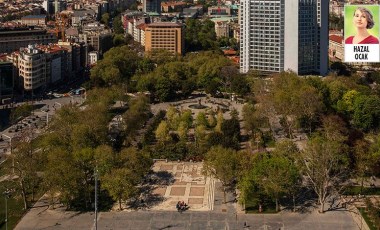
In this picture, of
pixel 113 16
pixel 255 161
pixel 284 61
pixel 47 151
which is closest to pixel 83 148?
pixel 47 151

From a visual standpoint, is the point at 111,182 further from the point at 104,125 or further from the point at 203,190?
the point at 104,125

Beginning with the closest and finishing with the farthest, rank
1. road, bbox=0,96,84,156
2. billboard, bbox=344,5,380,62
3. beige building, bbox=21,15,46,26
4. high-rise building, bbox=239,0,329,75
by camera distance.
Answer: billboard, bbox=344,5,380,62 < road, bbox=0,96,84,156 < high-rise building, bbox=239,0,329,75 < beige building, bbox=21,15,46,26

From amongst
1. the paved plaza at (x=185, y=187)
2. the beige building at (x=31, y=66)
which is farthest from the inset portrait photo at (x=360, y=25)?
the beige building at (x=31, y=66)

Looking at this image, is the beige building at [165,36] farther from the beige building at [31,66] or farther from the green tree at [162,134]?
the green tree at [162,134]

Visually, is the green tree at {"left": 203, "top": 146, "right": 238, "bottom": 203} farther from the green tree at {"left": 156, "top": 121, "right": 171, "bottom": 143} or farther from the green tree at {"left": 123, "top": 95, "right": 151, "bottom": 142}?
the green tree at {"left": 123, "top": 95, "right": 151, "bottom": 142}

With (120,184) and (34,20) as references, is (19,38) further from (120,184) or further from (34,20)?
(120,184)

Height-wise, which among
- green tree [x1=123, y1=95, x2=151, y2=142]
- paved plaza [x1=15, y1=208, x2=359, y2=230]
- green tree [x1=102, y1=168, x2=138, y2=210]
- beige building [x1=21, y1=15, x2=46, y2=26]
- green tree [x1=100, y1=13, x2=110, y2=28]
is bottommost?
paved plaza [x1=15, y1=208, x2=359, y2=230]

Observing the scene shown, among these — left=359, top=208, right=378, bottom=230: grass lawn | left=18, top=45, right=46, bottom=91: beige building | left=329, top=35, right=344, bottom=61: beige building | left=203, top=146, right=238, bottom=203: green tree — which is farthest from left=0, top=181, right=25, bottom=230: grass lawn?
left=329, top=35, right=344, bottom=61: beige building
